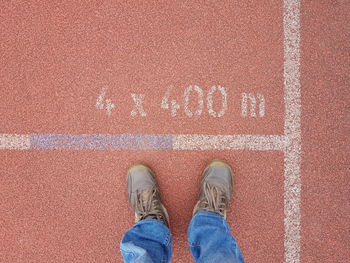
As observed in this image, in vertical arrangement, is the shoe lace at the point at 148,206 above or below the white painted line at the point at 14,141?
below

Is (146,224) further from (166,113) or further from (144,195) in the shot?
(166,113)

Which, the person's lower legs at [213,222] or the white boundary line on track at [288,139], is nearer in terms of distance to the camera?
the person's lower legs at [213,222]

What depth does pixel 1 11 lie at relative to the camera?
176 centimetres

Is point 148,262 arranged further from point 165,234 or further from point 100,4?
point 100,4

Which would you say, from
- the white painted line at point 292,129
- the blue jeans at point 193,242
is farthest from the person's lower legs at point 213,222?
the white painted line at point 292,129

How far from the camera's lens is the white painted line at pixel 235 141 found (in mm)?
1751

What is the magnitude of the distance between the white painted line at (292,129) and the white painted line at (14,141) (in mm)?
1432

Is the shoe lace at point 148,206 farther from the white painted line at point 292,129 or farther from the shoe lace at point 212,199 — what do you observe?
the white painted line at point 292,129

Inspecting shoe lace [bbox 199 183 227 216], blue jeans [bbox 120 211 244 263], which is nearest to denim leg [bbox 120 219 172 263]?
blue jeans [bbox 120 211 244 263]

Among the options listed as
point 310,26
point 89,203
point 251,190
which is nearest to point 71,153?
point 89,203

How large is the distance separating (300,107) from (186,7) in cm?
84

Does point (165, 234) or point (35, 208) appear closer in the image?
point (165, 234)

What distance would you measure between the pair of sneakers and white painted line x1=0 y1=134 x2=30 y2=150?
23.5 inches

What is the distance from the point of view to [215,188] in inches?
67.6
